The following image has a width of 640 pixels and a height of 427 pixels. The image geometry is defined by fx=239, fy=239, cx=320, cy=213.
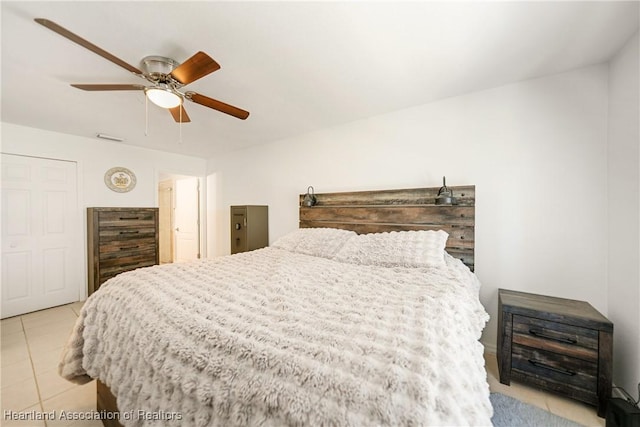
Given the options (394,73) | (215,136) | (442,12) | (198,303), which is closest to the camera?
(198,303)

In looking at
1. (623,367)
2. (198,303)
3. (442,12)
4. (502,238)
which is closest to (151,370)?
(198,303)

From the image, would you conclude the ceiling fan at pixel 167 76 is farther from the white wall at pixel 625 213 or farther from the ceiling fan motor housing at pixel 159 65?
the white wall at pixel 625 213

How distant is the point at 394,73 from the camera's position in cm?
192

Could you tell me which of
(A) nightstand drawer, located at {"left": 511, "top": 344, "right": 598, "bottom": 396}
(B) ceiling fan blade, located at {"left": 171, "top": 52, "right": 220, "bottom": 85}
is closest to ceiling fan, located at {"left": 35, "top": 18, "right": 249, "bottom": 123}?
(B) ceiling fan blade, located at {"left": 171, "top": 52, "right": 220, "bottom": 85}

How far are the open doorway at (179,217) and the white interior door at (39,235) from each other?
176cm

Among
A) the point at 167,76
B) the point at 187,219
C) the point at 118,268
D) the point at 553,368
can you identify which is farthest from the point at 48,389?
the point at 187,219

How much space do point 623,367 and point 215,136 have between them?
4.50 m

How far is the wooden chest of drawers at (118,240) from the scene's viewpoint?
337 centimetres

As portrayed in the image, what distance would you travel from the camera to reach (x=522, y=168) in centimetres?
201

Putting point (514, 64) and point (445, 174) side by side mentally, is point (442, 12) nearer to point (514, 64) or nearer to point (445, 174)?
point (514, 64)

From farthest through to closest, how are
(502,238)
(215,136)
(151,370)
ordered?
(215,136) < (502,238) < (151,370)

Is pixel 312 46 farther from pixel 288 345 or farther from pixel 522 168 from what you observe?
pixel 522 168

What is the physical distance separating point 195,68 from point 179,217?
15.6 feet

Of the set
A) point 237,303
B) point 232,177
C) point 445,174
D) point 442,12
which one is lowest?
point 237,303
